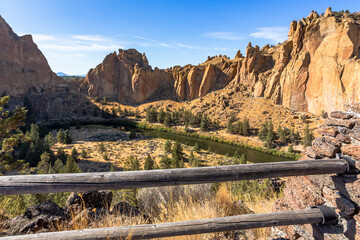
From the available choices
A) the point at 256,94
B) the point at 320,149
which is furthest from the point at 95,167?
the point at 256,94

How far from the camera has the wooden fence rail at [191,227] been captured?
7.31ft

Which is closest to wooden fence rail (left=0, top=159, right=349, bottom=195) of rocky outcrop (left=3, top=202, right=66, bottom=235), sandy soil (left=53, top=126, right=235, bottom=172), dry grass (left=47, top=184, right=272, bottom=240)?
dry grass (left=47, top=184, right=272, bottom=240)

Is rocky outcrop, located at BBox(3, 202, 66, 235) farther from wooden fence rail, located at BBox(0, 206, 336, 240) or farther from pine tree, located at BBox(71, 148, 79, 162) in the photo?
pine tree, located at BBox(71, 148, 79, 162)

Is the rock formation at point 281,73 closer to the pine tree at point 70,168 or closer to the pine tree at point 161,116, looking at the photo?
the pine tree at point 161,116

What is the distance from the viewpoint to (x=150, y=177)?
97.3 inches

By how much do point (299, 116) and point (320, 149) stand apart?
6698 cm

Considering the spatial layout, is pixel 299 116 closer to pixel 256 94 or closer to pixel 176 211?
pixel 256 94

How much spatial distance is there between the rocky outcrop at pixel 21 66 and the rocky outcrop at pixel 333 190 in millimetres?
118193

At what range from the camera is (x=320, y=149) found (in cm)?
326

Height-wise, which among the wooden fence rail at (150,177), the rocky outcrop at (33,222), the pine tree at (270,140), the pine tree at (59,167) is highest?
the wooden fence rail at (150,177)

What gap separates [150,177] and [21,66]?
12610 centimetres

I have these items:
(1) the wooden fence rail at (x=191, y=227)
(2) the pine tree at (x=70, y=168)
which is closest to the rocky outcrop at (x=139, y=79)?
(2) the pine tree at (x=70, y=168)

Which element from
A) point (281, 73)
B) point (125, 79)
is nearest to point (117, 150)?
point (281, 73)

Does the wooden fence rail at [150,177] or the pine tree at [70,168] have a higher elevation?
the wooden fence rail at [150,177]
